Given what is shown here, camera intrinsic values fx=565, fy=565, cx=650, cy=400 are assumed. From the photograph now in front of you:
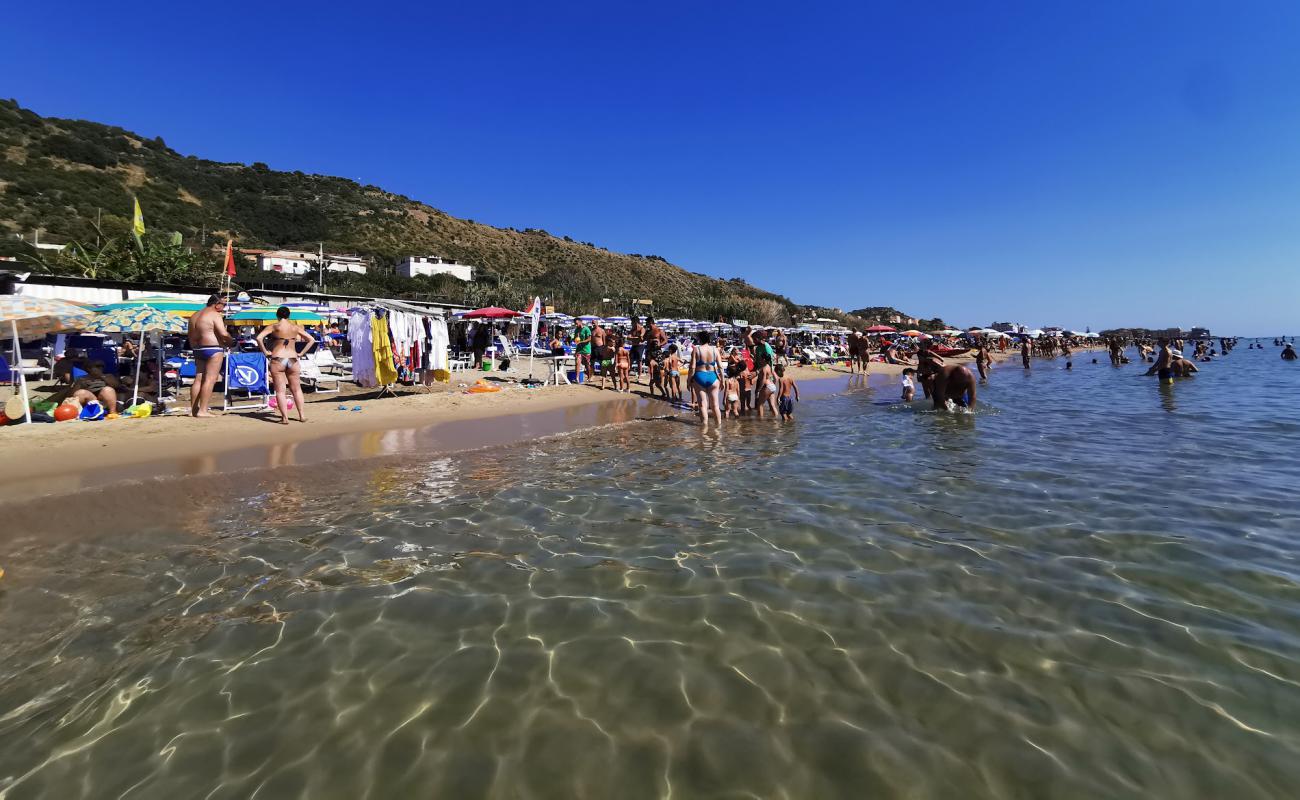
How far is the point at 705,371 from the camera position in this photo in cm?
956

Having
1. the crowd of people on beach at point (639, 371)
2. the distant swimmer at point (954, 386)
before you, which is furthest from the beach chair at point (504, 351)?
the distant swimmer at point (954, 386)

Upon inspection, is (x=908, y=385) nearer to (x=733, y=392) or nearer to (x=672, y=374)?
(x=733, y=392)

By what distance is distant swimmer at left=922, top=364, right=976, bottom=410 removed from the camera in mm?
11297

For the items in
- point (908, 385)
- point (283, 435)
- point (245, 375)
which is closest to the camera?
point (283, 435)

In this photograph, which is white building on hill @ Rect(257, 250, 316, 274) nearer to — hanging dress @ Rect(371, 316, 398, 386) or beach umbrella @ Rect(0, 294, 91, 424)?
hanging dress @ Rect(371, 316, 398, 386)

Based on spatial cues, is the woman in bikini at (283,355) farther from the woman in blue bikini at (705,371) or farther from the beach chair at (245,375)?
the woman in blue bikini at (705,371)

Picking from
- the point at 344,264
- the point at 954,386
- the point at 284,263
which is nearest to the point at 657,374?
the point at 954,386

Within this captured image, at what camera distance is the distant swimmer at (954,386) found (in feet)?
37.1

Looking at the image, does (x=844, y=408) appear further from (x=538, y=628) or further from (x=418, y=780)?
(x=418, y=780)

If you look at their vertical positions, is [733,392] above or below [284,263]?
below

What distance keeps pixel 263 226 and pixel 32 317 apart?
213 ft

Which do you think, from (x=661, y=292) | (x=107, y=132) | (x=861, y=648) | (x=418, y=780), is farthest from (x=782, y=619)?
(x=107, y=132)

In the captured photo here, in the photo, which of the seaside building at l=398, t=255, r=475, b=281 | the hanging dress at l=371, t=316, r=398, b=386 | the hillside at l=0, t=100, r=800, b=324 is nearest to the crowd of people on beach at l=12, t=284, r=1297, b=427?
the hanging dress at l=371, t=316, r=398, b=386

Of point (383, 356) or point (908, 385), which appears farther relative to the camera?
point (908, 385)
